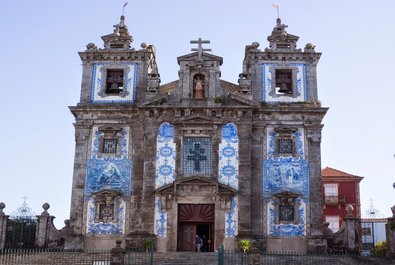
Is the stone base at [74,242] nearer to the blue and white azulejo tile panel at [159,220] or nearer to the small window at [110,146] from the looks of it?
the blue and white azulejo tile panel at [159,220]

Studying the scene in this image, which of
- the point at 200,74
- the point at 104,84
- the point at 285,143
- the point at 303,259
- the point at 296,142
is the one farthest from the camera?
the point at 104,84

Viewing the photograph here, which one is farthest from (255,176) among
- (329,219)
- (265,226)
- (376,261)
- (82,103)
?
(329,219)

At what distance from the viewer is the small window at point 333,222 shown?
42.0m

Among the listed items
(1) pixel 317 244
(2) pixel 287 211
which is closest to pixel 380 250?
(1) pixel 317 244

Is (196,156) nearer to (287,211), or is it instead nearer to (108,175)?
(108,175)

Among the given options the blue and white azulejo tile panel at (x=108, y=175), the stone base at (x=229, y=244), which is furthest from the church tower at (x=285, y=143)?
the blue and white azulejo tile panel at (x=108, y=175)

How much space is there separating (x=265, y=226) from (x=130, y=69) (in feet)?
36.3

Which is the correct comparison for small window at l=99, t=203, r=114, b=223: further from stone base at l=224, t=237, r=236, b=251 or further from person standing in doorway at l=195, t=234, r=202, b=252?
stone base at l=224, t=237, r=236, b=251

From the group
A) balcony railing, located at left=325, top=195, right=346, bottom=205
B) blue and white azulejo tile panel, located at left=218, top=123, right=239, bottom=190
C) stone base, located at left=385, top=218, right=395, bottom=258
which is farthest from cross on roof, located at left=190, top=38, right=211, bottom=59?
balcony railing, located at left=325, top=195, right=346, bottom=205

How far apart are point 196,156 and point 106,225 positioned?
5.62 meters

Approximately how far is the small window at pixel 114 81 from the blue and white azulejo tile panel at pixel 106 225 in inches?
246

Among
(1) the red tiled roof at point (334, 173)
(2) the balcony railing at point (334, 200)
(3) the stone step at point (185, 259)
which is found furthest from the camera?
(1) the red tiled roof at point (334, 173)

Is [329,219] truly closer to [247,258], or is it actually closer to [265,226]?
[265,226]

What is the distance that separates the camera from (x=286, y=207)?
28.8 meters
